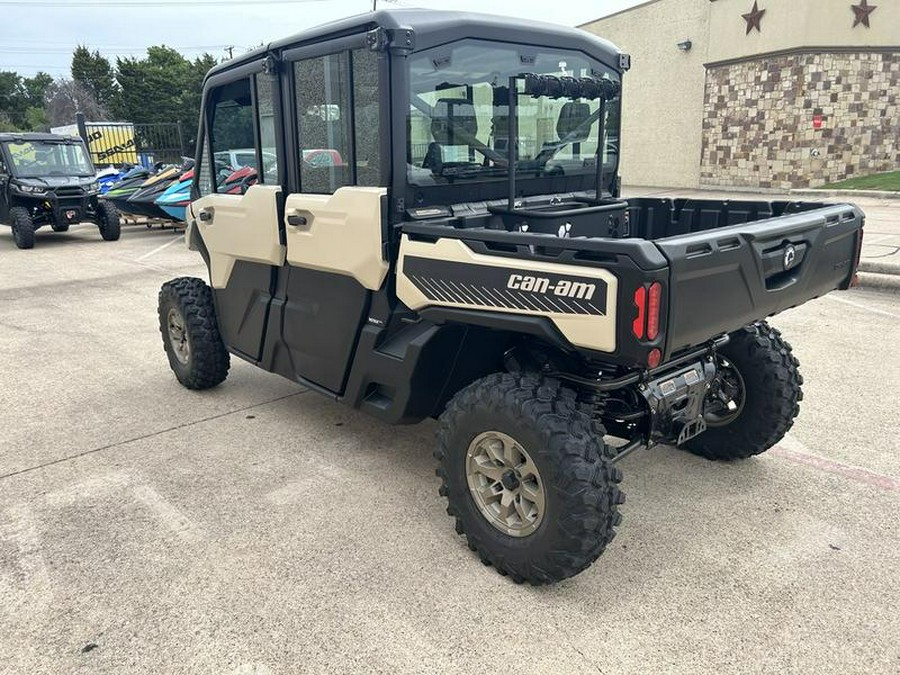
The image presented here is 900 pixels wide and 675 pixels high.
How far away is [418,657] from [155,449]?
8.15 ft

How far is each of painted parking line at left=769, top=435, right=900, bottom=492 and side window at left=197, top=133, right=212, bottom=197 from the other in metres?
3.95

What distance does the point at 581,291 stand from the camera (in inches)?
97.1

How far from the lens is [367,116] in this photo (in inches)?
130

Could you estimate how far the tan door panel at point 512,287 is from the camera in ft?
7.99

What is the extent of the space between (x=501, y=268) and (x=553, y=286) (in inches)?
9.9

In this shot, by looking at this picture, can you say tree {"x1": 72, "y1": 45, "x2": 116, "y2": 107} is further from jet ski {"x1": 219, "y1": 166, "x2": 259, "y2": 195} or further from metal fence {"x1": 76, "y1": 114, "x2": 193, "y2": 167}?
jet ski {"x1": 219, "y1": 166, "x2": 259, "y2": 195}

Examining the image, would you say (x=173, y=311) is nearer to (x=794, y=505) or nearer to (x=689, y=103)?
(x=794, y=505)

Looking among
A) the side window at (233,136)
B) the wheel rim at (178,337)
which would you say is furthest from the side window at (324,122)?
the wheel rim at (178,337)

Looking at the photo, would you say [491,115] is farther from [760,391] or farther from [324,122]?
[760,391]

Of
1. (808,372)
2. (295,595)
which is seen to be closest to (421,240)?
(295,595)

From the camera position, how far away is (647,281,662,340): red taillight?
2.32 meters

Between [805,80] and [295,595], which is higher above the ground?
[805,80]

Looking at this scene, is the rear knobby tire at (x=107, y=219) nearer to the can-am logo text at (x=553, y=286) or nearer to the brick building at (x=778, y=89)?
the can-am logo text at (x=553, y=286)

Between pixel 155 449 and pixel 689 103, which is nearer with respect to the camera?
pixel 155 449
